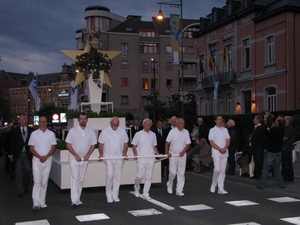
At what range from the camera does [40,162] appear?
9.13 meters

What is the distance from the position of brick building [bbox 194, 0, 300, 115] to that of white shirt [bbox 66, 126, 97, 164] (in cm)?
2311

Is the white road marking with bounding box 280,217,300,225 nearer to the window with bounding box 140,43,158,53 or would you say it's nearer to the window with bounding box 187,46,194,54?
the window with bounding box 140,43,158,53

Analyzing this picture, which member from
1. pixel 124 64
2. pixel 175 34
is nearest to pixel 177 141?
pixel 175 34

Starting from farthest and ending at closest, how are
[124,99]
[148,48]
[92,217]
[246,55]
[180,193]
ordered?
1. [148,48]
2. [124,99]
3. [246,55]
4. [180,193]
5. [92,217]

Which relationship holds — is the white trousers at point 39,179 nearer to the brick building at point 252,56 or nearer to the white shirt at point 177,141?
the white shirt at point 177,141

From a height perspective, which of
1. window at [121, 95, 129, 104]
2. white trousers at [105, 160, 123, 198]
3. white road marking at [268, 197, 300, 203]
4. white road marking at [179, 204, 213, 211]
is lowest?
white road marking at [268, 197, 300, 203]

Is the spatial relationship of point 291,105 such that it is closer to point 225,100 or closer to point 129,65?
point 225,100

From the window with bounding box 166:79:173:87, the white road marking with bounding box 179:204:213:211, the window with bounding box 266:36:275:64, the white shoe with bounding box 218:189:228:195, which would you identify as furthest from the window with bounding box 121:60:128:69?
the white road marking with bounding box 179:204:213:211

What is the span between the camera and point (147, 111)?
53.5 m

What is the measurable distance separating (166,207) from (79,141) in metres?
2.30

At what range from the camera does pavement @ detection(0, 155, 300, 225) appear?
8.13 m

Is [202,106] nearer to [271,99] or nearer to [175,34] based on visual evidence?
[271,99]

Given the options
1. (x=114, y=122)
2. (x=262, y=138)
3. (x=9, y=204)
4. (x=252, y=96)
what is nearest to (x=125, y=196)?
(x=114, y=122)

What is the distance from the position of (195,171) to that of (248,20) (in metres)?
21.1
